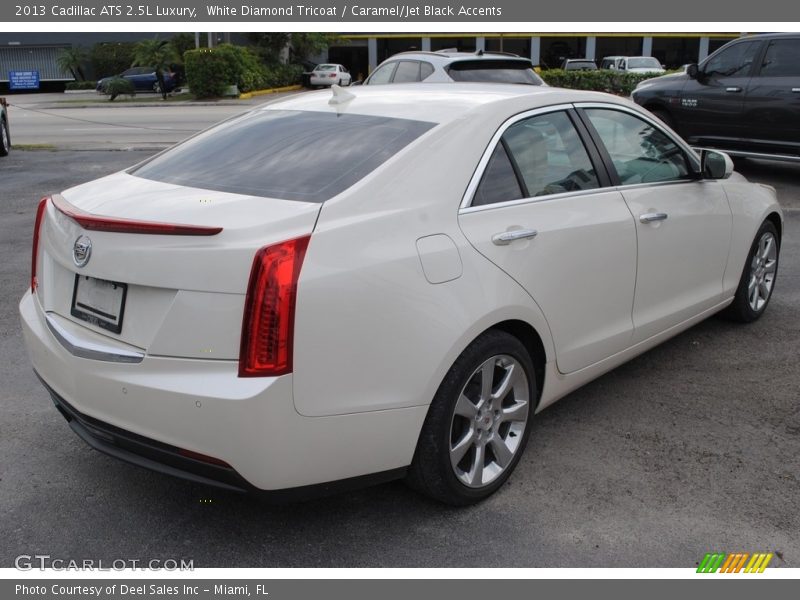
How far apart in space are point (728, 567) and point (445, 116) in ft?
7.01

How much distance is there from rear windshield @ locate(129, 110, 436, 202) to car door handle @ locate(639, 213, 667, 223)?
134 cm

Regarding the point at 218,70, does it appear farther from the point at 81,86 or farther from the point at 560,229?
the point at 560,229

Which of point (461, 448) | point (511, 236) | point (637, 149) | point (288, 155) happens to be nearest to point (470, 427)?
point (461, 448)

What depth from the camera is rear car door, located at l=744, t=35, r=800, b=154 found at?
1100cm

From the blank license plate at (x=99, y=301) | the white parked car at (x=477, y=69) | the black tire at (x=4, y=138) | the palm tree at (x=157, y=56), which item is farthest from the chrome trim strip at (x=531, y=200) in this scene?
the palm tree at (x=157, y=56)

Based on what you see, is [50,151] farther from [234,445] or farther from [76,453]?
[234,445]

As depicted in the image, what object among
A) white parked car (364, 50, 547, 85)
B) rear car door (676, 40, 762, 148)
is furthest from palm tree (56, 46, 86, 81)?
rear car door (676, 40, 762, 148)

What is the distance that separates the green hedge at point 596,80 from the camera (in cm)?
3000

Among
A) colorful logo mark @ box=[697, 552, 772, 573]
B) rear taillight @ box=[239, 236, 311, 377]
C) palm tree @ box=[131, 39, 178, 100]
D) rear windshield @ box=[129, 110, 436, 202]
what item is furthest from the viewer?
palm tree @ box=[131, 39, 178, 100]

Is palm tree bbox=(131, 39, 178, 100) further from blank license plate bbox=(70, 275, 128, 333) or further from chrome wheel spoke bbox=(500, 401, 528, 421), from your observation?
chrome wheel spoke bbox=(500, 401, 528, 421)

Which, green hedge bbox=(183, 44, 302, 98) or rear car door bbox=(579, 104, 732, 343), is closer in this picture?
rear car door bbox=(579, 104, 732, 343)

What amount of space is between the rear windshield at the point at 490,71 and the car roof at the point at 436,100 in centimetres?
653

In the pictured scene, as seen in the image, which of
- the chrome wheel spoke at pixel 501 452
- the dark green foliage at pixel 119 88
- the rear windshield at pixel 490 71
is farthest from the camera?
the dark green foliage at pixel 119 88

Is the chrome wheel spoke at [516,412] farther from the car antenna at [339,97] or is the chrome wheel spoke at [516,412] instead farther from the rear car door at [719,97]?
the rear car door at [719,97]
